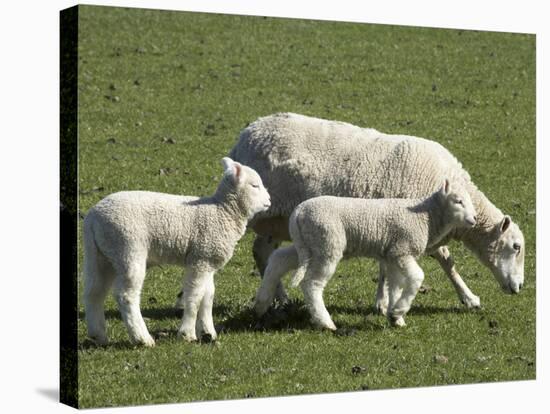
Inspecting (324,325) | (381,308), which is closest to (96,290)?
(324,325)

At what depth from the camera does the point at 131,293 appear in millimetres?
9805

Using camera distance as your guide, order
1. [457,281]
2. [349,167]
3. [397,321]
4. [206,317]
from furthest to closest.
→ 1. [457,281]
2. [349,167]
3. [397,321]
4. [206,317]

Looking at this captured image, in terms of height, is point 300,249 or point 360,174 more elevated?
point 360,174

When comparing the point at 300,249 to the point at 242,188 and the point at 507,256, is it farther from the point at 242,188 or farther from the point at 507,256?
the point at 507,256

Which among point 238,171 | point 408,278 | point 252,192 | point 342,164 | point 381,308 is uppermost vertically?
point 342,164

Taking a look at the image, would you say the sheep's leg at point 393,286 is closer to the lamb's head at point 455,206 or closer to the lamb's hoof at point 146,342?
the lamb's head at point 455,206

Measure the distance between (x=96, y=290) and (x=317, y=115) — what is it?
844 cm

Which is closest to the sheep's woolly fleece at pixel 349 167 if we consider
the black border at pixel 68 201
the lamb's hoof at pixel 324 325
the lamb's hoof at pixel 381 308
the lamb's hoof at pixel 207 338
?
the lamb's hoof at pixel 381 308

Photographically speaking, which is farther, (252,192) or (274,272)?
(274,272)

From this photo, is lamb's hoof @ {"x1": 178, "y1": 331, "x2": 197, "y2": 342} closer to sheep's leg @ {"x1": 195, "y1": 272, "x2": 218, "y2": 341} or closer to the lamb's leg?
sheep's leg @ {"x1": 195, "y1": 272, "x2": 218, "y2": 341}

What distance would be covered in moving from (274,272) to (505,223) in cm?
236

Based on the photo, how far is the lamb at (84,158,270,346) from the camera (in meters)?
9.80

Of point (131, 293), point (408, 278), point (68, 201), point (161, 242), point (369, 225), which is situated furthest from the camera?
point (408, 278)

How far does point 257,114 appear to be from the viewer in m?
17.5
